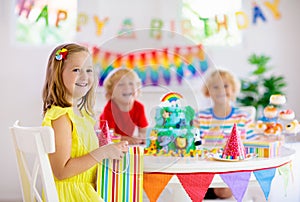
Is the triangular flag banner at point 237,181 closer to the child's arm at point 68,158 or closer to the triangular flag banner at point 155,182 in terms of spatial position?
the triangular flag banner at point 155,182

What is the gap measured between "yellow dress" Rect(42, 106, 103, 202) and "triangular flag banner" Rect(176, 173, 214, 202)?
298 mm

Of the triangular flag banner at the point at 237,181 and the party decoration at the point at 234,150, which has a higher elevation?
the party decoration at the point at 234,150

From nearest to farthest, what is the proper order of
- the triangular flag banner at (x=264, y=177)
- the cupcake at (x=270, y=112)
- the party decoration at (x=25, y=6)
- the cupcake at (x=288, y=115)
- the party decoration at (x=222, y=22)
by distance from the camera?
1. the triangular flag banner at (x=264, y=177)
2. the cupcake at (x=270, y=112)
3. the cupcake at (x=288, y=115)
4. the party decoration at (x=25, y=6)
5. the party decoration at (x=222, y=22)

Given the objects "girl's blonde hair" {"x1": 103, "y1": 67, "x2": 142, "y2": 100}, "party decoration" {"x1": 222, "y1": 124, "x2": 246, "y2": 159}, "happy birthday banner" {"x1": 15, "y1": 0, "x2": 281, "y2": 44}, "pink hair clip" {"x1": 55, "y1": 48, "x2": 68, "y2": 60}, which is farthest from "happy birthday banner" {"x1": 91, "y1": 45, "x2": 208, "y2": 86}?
"happy birthday banner" {"x1": 15, "y1": 0, "x2": 281, "y2": 44}

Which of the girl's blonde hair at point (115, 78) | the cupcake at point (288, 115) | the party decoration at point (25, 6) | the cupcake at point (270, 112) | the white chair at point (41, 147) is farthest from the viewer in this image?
the party decoration at point (25, 6)

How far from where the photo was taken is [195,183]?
6.30 feet

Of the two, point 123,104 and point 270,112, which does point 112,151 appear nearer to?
point 123,104

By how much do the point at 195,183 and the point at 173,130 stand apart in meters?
0.20

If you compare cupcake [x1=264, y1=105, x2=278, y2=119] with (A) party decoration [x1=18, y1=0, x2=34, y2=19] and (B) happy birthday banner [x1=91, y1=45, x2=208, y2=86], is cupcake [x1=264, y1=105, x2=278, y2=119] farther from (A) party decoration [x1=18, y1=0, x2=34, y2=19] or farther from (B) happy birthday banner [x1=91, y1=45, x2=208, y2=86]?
(A) party decoration [x1=18, y1=0, x2=34, y2=19]

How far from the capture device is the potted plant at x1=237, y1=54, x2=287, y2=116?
3.89 metres

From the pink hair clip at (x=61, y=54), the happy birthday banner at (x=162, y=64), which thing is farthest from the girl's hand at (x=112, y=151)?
the pink hair clip at (x=61, y=54)

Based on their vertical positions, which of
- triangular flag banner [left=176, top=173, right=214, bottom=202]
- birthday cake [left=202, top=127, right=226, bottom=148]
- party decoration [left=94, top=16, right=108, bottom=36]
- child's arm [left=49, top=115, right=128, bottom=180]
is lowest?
triangular flag banner [left=176, top=173, right=214, bottom=202]

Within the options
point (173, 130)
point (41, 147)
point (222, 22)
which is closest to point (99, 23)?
point (222, 22)

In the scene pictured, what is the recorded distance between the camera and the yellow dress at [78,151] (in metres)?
1.86
